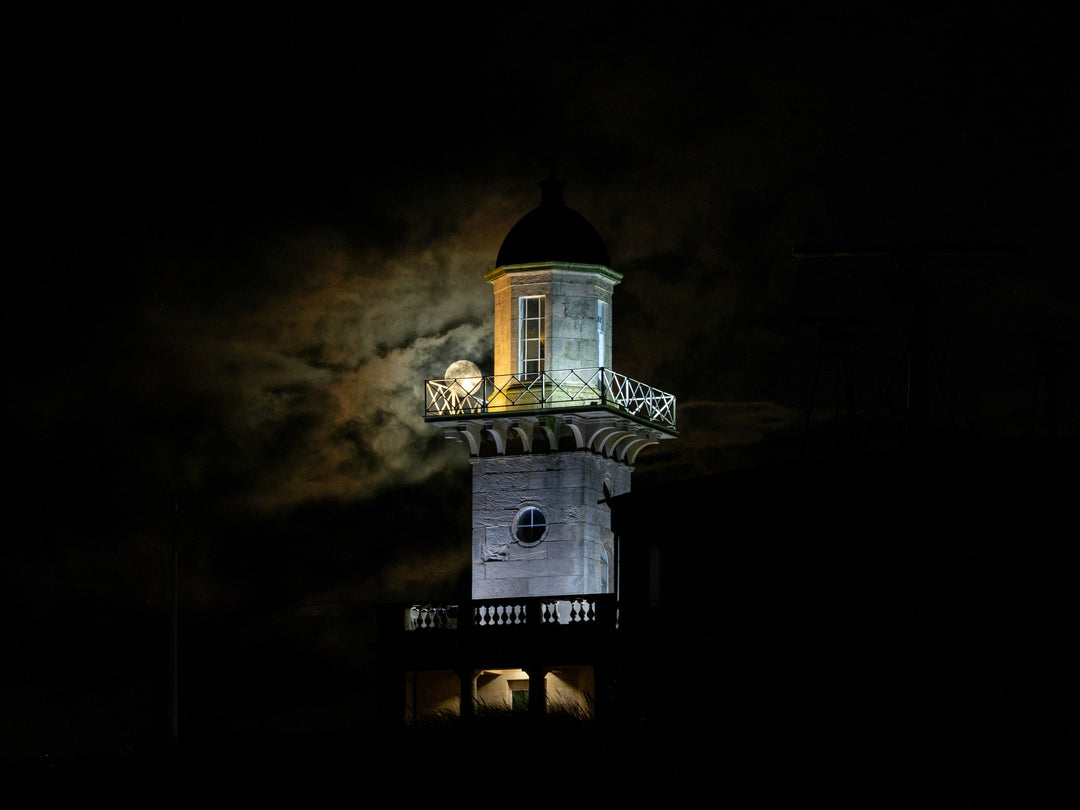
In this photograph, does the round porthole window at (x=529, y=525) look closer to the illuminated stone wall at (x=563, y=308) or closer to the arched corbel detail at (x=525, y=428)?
the arched corbel detail at (x=525, y=428)

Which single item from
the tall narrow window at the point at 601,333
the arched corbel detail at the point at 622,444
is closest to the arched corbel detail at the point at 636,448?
the arched corbel detail at the point at 622,444

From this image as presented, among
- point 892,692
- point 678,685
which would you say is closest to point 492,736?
point 678,685

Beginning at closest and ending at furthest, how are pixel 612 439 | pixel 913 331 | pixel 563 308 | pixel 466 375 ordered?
pixel 913 331 < pixel 563 308 < pixel 612 439 < pixel 466 375

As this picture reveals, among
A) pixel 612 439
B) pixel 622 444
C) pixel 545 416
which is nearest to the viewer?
pixel 545 416

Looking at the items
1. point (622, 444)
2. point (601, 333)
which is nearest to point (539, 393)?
point (601, 333)

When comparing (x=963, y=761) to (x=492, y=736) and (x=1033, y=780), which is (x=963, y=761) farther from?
(x=492, y=736)

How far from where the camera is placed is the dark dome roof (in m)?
56.7

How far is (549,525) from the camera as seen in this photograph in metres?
56.2

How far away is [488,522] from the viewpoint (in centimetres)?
5675

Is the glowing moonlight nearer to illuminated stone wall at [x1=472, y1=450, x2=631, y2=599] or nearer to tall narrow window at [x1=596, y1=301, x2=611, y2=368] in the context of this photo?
illuminated stone wall at [x1=472, y1=450, x2=631, y2=599]

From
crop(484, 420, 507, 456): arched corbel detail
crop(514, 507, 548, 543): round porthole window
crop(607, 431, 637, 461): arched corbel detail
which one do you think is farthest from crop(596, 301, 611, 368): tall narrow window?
crop(514, 507, 548, 543): round porthole window

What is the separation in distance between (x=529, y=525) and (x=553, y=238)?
6.79 metres

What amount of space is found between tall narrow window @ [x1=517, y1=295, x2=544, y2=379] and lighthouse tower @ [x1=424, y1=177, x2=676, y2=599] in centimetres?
2

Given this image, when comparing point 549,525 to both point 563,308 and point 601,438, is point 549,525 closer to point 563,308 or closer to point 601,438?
point 601,438
